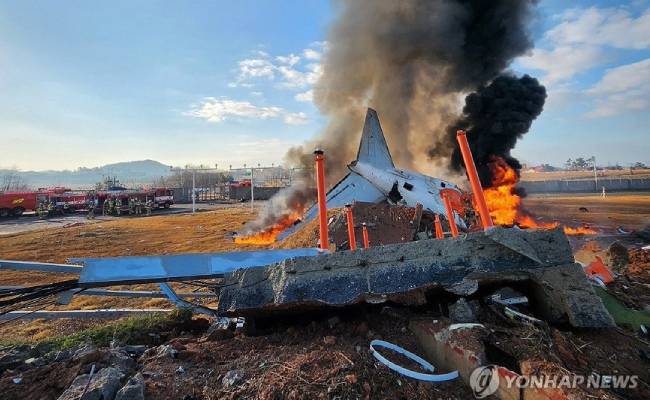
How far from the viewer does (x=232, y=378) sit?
2631 millimetres

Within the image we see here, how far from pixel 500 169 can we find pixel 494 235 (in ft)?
54.2

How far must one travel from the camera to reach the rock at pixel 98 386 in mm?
2473

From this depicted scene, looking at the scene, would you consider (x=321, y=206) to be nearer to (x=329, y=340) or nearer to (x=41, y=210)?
(x=329, y=340)

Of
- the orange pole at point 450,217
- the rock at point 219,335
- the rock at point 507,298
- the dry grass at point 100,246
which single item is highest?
the orange pole at point 450,217

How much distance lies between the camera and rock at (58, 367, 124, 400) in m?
2.47

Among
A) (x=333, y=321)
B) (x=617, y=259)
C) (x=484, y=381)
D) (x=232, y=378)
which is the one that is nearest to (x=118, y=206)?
(x=333, y=321)

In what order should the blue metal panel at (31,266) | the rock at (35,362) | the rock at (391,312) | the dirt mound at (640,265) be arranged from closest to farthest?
the rock at (391,312), the rock at (35,362), the blue metal panel at (31,266), the dirt mound at (640,265)

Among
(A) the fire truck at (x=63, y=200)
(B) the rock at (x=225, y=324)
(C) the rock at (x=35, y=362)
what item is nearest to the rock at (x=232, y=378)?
(B) the rock at (x=225, y=324)

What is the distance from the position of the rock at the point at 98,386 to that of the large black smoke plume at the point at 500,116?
60.6ft

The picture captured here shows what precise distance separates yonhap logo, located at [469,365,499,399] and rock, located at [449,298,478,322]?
58 cm

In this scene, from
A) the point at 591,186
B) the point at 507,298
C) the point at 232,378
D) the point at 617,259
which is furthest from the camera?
the point at 591,186

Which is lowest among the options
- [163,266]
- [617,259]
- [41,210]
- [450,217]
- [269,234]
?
[269,234]

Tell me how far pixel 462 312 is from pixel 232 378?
1.91 metres

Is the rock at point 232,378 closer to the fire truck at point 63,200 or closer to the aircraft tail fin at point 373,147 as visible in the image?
the aircraft tail fin at point 373,147
